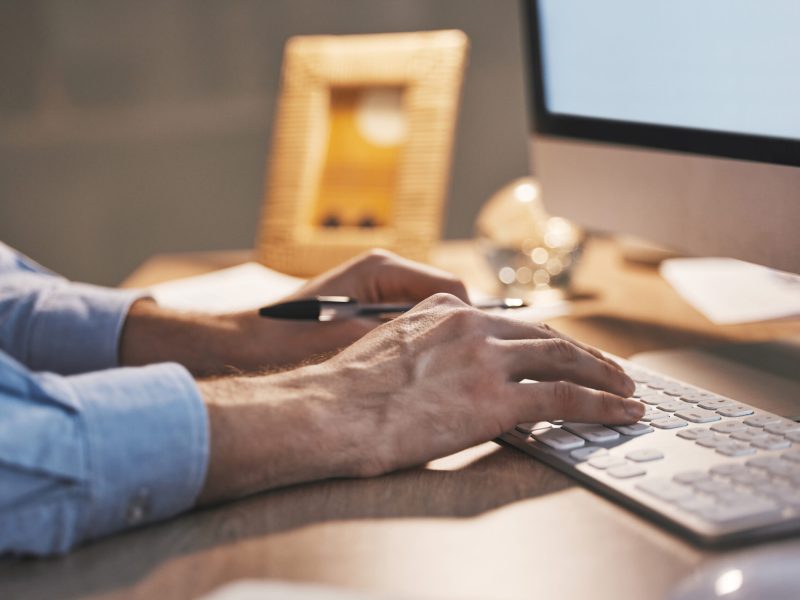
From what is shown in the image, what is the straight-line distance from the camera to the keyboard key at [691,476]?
0.45 meters

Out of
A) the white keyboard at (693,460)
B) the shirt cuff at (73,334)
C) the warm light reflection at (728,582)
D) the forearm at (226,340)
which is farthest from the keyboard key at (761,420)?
the shirt cuff at (73,334)

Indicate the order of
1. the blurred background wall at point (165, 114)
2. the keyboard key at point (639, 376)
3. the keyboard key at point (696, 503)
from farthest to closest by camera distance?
the blurred background wall at point (165, 114) < the keyboard key at point (639, 376) < the keyboard key at point (696, 503)

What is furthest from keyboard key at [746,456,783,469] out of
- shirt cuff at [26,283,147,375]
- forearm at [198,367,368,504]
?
shirt cuff at [26,283,147,375]

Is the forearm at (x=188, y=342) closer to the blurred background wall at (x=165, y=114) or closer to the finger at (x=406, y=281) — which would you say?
the finger at (x=406, y=281)

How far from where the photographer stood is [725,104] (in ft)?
2.39

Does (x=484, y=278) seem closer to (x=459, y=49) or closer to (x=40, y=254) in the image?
(x=459, y=49)

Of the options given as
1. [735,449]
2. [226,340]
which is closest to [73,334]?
[226,340]

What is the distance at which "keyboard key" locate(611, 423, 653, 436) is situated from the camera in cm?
53

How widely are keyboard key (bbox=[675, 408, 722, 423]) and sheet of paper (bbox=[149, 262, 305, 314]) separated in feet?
1.74

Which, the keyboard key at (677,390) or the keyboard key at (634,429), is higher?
the keyboard key at (634,429)

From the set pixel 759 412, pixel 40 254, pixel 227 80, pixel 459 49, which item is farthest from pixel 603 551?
pixel 40 254

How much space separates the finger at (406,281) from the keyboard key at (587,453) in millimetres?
268

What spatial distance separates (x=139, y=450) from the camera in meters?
0.46

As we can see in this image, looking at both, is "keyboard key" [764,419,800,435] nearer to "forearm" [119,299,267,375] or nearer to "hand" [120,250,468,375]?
"hand" [120,250,468,375]
